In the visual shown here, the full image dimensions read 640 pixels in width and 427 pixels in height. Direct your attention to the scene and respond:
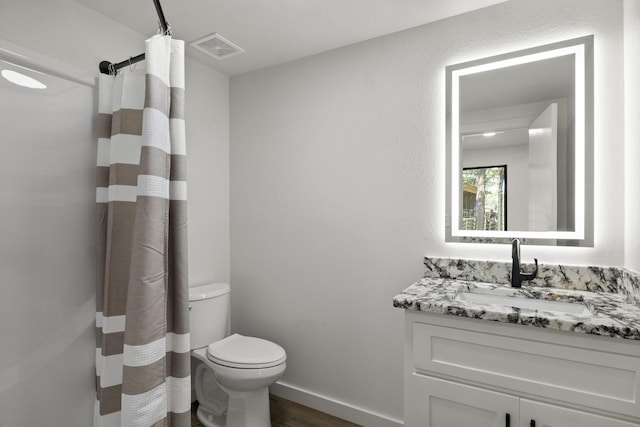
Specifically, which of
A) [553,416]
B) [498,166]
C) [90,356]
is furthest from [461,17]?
[90,356]

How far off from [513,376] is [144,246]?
1358 mm

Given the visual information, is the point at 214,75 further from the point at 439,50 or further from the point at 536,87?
the point at 536,87

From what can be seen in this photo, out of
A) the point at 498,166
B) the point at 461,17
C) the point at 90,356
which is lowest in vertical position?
the point at 90,356

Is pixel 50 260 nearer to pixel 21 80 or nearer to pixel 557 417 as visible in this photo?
pixel 21 80

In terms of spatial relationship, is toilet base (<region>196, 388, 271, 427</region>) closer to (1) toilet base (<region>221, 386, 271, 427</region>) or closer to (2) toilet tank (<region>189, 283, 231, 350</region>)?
(1) toilet base (<region>221, 386, 271, 427</region>)

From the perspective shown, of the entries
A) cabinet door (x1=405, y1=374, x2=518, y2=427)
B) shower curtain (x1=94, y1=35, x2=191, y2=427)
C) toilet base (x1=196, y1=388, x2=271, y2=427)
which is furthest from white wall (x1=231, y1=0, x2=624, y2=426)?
shower curtain (x1=94, y1=35, x2=191, y2=427)

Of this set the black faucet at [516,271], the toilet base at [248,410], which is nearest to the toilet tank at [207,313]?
the toilet base at [248,410]

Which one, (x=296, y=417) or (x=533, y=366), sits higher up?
(x=533, y=366)


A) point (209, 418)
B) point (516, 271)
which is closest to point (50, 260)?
point (209, 418)

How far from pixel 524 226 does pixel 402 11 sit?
4.37 ft

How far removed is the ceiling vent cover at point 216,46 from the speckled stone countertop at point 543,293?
180 cm

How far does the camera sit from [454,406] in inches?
51.6

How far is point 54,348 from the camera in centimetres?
129

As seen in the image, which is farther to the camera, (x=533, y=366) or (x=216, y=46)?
(x=216, y=46)
